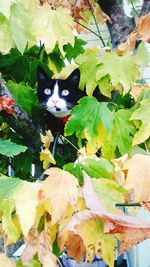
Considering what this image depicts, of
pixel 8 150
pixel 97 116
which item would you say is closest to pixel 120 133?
pixel 97 116

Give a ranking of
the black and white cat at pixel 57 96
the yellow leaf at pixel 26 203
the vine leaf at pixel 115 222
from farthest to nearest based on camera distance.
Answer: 1. the black and white cat at pixel 57 96
2. the yellow leaf at pixel 26 203
3. the vine leaf at pixel 115 222

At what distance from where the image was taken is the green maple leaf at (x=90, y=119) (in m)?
1.34

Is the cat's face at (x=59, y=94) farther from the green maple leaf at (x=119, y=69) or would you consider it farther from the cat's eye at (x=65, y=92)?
the green maple leaf at (x=119, y=69)

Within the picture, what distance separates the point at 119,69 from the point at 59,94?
2.01 feet

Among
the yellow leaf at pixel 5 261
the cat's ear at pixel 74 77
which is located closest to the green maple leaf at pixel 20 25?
the yellow leaf at pixel 5 261

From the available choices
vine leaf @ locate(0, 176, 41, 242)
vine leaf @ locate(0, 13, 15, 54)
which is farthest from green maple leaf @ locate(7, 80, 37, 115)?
vine leaf @ locate(0, 176, 41, 242)

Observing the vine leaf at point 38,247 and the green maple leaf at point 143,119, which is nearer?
the vine leaf at point 38,247

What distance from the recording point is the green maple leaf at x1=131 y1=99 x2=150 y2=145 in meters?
1.30

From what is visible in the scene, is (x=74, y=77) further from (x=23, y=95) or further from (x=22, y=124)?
(x=22, y=124)

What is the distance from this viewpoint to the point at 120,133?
1.37 m

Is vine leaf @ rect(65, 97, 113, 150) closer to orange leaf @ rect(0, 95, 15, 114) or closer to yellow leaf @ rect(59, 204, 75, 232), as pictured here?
orange leaf @ rect(0, 95, 15, 114)

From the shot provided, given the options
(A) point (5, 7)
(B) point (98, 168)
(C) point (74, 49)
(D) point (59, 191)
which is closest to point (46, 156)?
(B) point (98, 168)

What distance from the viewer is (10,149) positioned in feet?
4.03

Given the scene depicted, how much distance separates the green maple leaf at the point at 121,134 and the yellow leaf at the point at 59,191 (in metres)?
0.32
